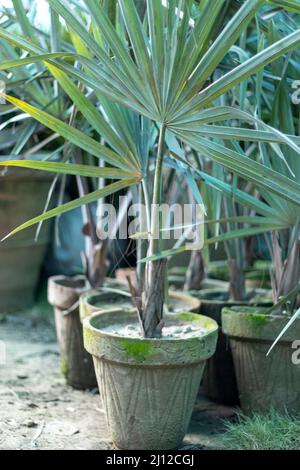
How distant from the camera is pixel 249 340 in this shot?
215 centimetres

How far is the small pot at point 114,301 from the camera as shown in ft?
7.87

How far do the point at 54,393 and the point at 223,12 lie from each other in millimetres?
1465

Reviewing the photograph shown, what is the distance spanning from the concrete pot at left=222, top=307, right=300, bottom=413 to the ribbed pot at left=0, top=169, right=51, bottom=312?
177 centimetres

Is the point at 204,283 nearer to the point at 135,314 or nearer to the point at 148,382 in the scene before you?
the point at 135,314

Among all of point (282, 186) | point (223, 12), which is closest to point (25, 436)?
point (282, 186)

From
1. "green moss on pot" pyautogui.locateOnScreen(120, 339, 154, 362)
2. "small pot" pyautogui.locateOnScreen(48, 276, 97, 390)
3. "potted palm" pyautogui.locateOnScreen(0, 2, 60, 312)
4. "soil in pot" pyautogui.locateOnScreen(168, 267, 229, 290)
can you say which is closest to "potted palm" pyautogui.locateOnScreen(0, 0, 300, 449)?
"green moss on pot" pyautogui.locateOnScreen(120, 339, 154, 362)

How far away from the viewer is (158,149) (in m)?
1.85

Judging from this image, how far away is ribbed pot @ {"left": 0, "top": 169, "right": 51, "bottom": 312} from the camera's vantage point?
362 centimetres

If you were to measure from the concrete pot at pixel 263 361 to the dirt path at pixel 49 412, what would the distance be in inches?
7.0

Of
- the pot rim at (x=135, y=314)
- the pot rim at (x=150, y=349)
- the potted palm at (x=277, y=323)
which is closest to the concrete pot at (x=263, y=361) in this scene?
the potted palm at (x=277, y=323)

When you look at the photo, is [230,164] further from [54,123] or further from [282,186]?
[54,123]

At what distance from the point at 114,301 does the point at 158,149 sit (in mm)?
868

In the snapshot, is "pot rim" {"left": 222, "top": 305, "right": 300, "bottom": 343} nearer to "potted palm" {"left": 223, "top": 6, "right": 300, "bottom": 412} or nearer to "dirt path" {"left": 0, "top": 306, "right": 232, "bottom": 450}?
"potted palm" {"left": 223, "top": 6, "right": 300, "bottom": 412}

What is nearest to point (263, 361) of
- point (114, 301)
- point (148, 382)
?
point (148, 382)
